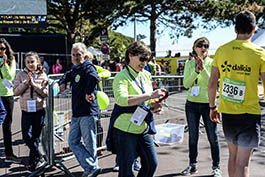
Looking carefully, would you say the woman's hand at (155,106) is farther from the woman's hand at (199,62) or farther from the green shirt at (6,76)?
the green shirt at (6,76)

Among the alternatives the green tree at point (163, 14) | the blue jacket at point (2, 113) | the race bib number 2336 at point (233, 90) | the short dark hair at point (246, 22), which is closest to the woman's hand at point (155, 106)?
the race bib number 2336 at point (233, 90)

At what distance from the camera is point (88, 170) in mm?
4438

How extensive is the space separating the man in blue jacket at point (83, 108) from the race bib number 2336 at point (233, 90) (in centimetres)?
174

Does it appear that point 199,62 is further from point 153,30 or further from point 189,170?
point 153,30

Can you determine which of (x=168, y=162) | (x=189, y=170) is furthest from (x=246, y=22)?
(x=168, y=162)

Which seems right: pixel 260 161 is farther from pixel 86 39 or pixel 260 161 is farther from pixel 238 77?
pixel 86 39

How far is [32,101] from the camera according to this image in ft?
15.7

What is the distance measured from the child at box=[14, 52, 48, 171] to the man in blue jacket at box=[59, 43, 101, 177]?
0.53 metres

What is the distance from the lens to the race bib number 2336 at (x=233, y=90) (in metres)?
3.17

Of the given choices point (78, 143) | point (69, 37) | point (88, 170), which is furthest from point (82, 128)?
point (69, 37)

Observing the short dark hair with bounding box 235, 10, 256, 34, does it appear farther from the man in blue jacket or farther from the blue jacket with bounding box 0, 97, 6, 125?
the blue jacket with bounding box 0, 97, 6, 125

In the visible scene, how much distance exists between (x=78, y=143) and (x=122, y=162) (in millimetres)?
1326

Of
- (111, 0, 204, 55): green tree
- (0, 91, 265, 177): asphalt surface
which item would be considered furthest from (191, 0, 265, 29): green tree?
(0, 91, 265, 177): asphalt surface

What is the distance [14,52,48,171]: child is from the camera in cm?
479
